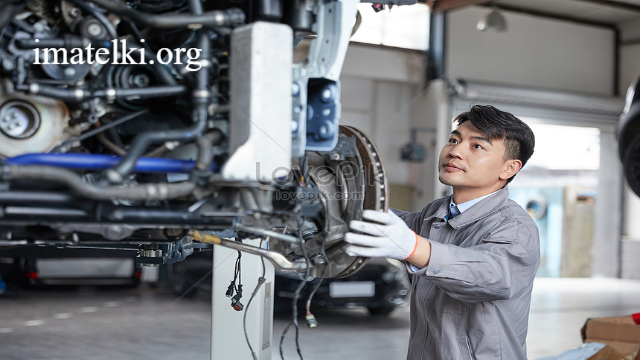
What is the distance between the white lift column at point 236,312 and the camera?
10.6 feet

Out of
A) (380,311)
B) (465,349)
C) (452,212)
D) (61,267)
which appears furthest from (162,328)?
(465,349)

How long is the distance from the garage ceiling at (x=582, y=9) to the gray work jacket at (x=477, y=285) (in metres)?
8.82

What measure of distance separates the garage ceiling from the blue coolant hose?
31.7 ft

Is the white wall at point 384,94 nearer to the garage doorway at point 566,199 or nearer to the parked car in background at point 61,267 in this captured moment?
the garage doorway at point 566,199

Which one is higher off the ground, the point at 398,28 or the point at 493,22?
the point at 398,28

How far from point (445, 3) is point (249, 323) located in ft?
25.2

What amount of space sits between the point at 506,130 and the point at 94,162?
1463mm

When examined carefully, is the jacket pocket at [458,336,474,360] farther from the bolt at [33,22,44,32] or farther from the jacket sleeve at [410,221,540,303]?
the bolt at [33,22,44,32]

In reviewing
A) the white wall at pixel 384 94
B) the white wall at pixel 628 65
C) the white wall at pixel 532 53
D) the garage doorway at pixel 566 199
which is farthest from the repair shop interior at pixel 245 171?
the white wall at pixel 628 65

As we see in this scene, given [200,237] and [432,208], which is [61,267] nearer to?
[432,208]

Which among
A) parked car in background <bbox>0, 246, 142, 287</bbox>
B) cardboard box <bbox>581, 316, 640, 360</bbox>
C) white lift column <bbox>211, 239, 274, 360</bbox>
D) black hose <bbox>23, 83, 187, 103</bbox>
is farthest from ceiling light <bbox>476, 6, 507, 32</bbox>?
black hose <bbox>23, 83, 187, 103</bbox>

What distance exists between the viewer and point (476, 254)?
195 cm

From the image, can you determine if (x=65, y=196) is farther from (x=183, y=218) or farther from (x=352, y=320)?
(x=352, y=320)

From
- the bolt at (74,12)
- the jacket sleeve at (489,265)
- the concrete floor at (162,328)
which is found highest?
the bolt at (74,12)
